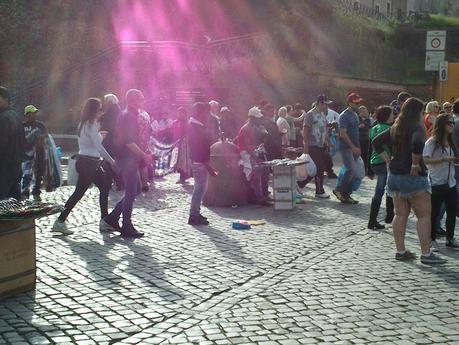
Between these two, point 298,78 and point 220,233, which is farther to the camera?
point 298,78

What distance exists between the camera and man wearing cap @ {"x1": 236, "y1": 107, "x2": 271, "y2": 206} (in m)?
12.2

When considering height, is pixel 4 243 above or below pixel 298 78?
below

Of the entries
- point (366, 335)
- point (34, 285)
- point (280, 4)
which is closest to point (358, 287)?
point (366, 335)

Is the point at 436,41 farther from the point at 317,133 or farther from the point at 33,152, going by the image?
the point at 33,152

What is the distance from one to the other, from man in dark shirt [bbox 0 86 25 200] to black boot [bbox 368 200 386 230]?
15.8 feet

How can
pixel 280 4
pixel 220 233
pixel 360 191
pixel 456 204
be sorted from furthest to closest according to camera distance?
pixel 280 4, pixel 360 191, pixel 220 233, pixel 456 204

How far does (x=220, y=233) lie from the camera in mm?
9609

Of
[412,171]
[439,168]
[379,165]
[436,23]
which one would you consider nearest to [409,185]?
[412,171]

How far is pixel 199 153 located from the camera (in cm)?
1018

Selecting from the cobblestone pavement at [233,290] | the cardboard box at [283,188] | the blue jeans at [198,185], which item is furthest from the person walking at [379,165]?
the blue jeans at [198,185]

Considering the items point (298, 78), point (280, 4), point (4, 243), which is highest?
point (280, 4)

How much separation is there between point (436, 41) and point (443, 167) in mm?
11657

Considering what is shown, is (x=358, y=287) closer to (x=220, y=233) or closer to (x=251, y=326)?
(x=251, y=326)

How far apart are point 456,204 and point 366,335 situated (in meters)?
3.92
